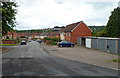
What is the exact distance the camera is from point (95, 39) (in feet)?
102

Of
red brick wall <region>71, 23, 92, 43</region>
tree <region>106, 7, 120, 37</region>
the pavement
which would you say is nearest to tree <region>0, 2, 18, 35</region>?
the pavement

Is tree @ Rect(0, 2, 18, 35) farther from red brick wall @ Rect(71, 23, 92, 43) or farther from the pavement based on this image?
red brick wall @ Rect(71, 23, 92, 43)

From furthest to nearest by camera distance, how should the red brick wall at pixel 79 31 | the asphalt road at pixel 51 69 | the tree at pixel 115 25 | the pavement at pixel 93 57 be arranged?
the red brick wall at pixel 79 31
the tree at pixel 115 25
the pavement at pixel 93 57
the asphalt road at pixel 51 69

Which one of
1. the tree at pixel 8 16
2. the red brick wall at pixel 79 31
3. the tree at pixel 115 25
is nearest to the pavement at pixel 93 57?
the tree at pixel 8 16

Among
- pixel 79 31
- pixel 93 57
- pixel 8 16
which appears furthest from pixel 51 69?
pixel 79 31

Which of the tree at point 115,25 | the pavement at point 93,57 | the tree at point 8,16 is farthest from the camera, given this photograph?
the tree at point 115,25

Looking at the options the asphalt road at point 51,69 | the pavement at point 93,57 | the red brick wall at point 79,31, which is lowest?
the pavement at point 93,57

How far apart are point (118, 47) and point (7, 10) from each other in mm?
20052

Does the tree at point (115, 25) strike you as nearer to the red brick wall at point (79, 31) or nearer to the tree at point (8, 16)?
the red brick wall at point (79, 31)

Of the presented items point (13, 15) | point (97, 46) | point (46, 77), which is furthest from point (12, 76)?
point (13, 15)

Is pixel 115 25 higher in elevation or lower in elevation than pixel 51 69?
higher

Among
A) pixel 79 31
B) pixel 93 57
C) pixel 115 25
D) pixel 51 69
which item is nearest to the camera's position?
pixel 51 69

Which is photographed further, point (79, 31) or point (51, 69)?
point (79, 31)

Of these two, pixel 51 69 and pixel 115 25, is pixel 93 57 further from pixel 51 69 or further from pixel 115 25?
pixel 115 25
